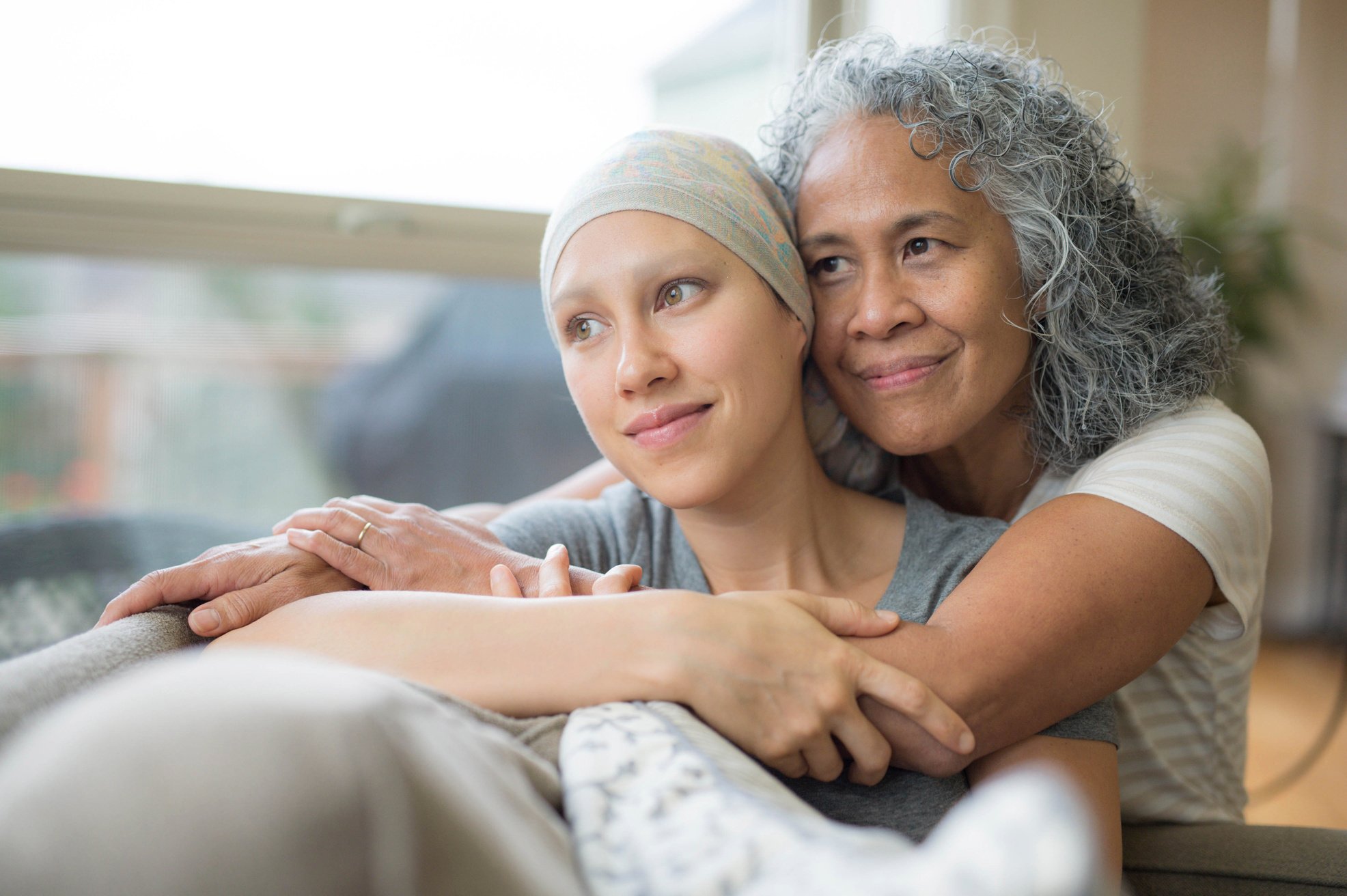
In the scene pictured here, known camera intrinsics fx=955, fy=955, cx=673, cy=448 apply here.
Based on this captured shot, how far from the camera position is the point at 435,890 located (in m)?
0.57

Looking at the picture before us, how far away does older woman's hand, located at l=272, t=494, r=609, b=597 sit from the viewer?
118 cm

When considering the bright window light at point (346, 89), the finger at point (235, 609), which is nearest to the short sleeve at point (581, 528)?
the finger at point (235, 609)

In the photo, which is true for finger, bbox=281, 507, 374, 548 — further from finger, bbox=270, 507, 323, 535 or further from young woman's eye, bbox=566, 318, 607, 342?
young woman's eye, bbox=566, 318, 607, 342

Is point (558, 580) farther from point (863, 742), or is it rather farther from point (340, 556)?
point (863, 742)

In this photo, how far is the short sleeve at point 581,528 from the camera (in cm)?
137

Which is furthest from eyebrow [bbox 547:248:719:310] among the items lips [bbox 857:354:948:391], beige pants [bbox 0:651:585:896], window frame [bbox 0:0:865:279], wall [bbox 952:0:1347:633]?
wall [bbox 952:0:1347:633]

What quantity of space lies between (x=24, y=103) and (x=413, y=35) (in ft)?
2.39

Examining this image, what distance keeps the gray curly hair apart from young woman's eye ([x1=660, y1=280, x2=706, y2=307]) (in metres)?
0.34

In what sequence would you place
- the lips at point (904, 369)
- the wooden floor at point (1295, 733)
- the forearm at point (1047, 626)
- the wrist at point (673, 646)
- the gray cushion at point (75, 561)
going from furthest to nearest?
the wooden floor at point (1295, 733)
the gray cushion at point (75, 561)
the lips at point (904, 369)
the forearm at point (1047, 626)
the wrist at point (673, 646)

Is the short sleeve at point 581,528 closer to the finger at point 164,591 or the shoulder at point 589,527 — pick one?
Result: the shoulder at point 589,527

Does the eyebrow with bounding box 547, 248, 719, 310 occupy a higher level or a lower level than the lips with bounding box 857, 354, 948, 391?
higher

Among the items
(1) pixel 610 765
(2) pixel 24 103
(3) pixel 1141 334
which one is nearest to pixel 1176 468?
(3) pixel 1141 334

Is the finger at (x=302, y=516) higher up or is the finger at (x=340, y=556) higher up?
the finger at (x=302, y=516)

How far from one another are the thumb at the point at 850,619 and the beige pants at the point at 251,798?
0.50 meters
